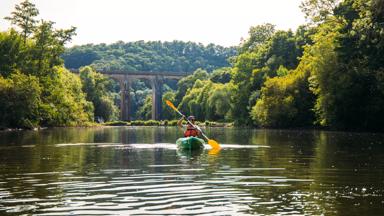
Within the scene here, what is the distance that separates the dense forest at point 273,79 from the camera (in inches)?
2249

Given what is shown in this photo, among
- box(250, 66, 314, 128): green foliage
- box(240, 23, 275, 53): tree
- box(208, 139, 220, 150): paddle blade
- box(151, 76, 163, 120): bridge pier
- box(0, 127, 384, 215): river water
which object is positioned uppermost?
box(240, 23, 275, 53): tree

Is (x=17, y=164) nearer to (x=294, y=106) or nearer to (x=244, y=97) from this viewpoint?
(x=294, y=106)

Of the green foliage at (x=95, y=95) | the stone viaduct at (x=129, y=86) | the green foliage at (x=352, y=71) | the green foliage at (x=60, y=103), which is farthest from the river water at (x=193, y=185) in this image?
the stone viaduct at (x=129, y=86)

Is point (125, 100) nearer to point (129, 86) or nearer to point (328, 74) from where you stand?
point (129, 86)

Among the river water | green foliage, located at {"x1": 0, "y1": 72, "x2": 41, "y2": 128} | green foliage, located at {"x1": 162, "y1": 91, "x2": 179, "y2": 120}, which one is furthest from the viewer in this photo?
green foliage, located at {"x1": 162, "y1": 91, "x2": 179, "y2": 120}

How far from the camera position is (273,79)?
265 feet

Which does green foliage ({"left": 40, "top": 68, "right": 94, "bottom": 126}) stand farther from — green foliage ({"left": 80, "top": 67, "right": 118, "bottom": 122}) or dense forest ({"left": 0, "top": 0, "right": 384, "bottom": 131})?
green foliage ({"left": 80, "top": 67, "right": 118, "bottom": 122})

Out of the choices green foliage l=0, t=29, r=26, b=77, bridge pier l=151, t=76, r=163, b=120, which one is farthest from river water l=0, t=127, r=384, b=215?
bridge pier l=151, t=76, r=163, b=120

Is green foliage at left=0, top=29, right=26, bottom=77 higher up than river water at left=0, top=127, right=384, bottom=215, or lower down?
higher up

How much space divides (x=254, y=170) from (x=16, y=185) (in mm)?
8164

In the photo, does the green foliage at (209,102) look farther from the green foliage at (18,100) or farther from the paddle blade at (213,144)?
the paddle blade at (213,144)

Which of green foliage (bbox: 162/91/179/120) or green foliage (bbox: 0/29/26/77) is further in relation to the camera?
green foliage (bbox: 162/91/179/120)

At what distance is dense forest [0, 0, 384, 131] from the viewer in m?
57.1

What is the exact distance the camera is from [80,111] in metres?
98.6
